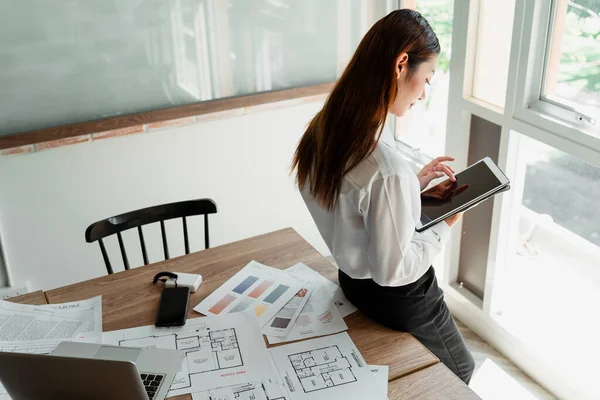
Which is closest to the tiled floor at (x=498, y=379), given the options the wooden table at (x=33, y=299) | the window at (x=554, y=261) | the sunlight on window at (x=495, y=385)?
the sunlight on window at (x=495, y=385)

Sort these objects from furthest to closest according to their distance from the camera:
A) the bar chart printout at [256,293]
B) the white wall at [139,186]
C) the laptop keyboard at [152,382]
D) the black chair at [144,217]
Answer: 1. the white wall at [139,186]
2. the black chair at [144,217]
3. the bar chart printout at [256,293]
4. the laptop keyboard at [152,382]

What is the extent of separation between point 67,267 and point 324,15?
174cm

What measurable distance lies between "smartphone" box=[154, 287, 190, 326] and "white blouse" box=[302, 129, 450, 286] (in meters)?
0.46

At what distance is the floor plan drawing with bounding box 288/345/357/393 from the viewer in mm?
1450

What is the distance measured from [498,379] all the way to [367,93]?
→ 168 centimetres

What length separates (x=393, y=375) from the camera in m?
1.48

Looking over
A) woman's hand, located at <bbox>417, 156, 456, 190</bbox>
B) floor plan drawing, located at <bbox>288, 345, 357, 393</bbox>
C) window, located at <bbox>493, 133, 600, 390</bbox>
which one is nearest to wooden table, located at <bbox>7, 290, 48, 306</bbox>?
floor plan drawing, located at <bbox>288, 345, 357, 393</bbox>

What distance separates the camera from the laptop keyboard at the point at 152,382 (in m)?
1.39

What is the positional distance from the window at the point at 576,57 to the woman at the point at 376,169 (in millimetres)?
856

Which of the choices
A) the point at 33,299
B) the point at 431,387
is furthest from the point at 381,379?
the point at 33,299

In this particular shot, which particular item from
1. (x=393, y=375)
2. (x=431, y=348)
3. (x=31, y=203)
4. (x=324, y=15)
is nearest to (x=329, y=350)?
(x=393, y=375)

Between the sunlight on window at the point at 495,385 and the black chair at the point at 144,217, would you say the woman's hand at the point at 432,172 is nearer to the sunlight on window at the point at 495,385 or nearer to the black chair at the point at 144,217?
the black chair at the point at 144,217

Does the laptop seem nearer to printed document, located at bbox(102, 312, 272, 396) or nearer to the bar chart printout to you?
printed document, located at bbox(102, 312, 272, 396)

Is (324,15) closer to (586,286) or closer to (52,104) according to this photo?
(52,104)
